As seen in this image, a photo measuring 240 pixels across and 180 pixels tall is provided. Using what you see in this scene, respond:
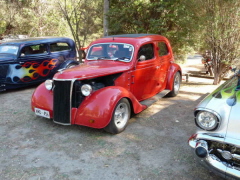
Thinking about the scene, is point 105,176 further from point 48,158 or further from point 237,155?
point 237,155

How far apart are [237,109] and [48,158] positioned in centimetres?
273

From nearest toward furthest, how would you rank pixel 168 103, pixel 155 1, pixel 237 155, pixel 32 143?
pixel 237 155 < pixel 32 143 < pixel 168 103 < pixel 155 1

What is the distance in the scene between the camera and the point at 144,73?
16.9 ft

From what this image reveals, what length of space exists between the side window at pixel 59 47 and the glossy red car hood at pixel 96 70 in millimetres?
3777

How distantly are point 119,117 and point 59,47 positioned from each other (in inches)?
206

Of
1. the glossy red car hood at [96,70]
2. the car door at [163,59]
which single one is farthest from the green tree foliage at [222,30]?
the glossy red car hood at [96,70]

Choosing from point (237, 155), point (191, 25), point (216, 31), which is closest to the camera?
point (237, 155)

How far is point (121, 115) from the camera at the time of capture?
14.0 ft

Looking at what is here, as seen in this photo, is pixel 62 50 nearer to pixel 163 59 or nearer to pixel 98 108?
pixel 163 59

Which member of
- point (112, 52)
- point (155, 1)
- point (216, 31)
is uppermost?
point (155, 1)

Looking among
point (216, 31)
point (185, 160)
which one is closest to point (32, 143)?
point (185, 160)

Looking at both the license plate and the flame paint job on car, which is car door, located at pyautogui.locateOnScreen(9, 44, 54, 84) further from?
the license plate

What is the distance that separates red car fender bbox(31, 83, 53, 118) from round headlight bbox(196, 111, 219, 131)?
2786 mm

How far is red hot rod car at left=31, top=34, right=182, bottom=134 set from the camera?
391cm
